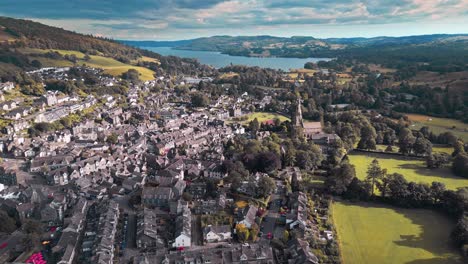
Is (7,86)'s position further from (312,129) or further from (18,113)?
(312,129)

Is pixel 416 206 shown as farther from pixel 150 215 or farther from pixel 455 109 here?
pixel 455 109

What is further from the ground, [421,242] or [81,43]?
[81,43]

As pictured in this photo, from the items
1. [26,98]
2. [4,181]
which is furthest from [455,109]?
[26,98]

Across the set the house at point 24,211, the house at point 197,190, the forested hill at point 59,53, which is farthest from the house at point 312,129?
the forested hill at point 59,53

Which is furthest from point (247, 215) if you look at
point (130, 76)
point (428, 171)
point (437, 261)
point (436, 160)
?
point (130, 76)

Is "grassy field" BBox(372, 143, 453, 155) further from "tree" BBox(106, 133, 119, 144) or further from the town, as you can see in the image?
"tree" BBox(106, 133, 119, 144)

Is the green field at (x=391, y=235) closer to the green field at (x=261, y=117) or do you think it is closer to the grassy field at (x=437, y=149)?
the grassy field at (x=437, y=149)
